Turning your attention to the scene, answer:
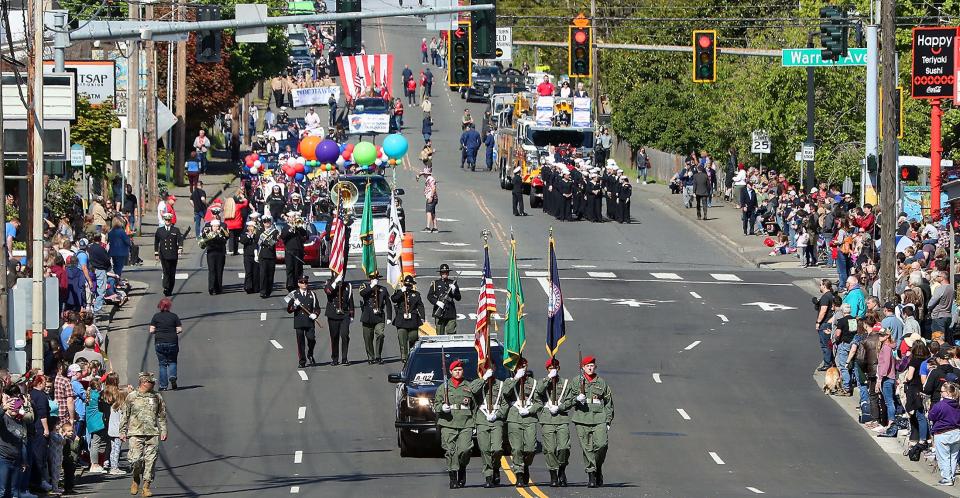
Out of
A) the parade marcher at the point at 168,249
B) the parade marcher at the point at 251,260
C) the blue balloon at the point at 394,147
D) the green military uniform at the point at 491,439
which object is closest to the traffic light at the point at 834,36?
the parade marcher at the point at 251,260

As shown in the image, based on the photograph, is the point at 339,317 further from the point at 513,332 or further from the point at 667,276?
the point at 667,276

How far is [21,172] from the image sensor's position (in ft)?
121

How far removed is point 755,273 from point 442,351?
2068 centimetres

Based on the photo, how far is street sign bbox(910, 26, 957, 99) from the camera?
39.2 metres

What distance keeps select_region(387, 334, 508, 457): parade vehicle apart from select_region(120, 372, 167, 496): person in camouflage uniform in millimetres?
3445

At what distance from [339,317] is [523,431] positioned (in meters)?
9.83

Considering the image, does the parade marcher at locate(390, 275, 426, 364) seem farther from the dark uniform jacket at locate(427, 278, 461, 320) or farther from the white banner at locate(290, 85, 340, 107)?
the white banner at locate(290, 85, 340, 107)

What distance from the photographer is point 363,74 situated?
84438mm

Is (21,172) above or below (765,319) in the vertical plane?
above

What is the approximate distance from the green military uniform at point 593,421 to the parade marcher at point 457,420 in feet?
3.80

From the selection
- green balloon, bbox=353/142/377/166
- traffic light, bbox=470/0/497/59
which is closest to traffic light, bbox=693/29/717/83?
green balloon, bbox=353/142/377/166

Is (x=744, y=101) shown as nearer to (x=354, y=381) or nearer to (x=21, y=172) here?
(x=21, y=172)

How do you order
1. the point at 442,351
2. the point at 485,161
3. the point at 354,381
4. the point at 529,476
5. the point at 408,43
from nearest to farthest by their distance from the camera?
the point at 529,476 → the point at 442,351 → the point at 354,381 → the point at 485,161 → the point at 408,43

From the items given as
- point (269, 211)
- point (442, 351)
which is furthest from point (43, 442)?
point (269, 211)
